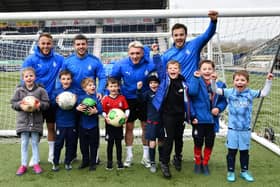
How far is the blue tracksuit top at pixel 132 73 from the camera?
406 cm

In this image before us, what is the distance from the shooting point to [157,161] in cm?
450

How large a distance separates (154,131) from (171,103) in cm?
46

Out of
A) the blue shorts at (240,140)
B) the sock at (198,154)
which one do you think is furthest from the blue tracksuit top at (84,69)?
the blue shorts at (240,140)

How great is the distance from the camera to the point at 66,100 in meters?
3.85

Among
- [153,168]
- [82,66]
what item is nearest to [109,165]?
[153,168]

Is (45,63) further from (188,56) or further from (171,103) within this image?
(188,56)

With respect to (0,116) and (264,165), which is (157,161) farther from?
(0,116)

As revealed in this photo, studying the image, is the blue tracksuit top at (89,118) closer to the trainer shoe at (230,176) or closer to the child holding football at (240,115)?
the child holding football at (240,115)

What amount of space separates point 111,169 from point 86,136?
1.74 feet

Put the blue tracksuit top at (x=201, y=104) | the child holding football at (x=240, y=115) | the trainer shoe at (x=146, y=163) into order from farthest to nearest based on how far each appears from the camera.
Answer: the trainer shoe at (x=146, y=163) → the blue tracksuit top at (x=201, y=104) → the child holding football at (x=240, y=115)

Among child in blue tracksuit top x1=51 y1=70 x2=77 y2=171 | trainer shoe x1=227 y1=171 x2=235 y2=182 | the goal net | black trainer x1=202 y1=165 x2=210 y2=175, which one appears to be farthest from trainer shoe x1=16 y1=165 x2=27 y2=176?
trainer shoe x1=227 y1=171 x2=235 y2=182

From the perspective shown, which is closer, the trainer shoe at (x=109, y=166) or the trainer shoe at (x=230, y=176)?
the trainer shoe at (x=230, y=176)

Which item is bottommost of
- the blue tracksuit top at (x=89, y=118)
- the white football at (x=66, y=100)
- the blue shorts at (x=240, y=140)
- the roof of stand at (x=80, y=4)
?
the blue shorts at (x=240, y=140)

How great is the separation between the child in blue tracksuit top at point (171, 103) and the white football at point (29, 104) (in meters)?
1.40
